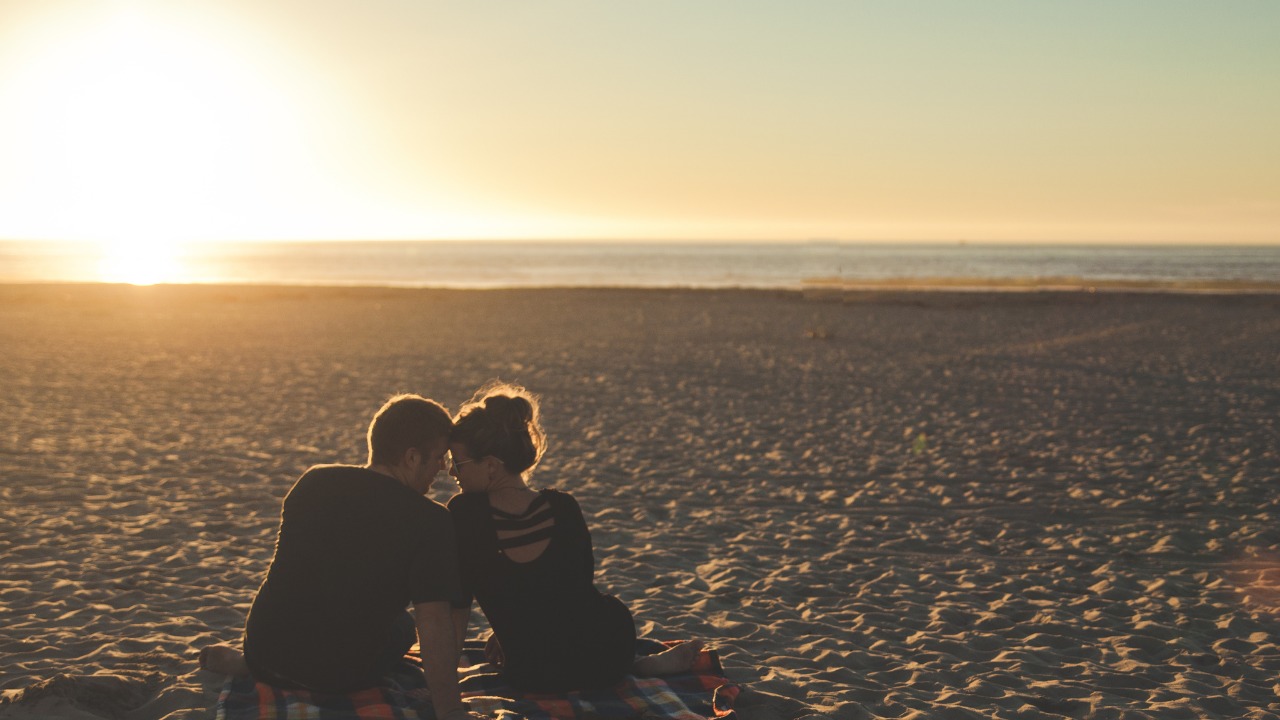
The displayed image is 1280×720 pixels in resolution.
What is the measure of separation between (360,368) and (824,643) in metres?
14.6

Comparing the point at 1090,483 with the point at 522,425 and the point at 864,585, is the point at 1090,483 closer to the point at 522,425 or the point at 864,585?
the point at 864,585

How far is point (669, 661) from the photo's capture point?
15.6 ft

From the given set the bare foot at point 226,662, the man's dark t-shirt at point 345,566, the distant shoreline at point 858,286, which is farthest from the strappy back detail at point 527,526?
the distant shoreline at point 858,286

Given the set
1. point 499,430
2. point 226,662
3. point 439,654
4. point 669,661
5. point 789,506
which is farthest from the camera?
point 789,506

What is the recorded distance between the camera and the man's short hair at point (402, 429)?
399cm

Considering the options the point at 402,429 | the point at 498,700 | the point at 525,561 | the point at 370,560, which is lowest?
the point at 498,700

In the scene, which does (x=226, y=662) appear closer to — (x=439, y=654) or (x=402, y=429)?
(x=439, y=654)

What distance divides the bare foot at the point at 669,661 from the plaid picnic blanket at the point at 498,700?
0.04m

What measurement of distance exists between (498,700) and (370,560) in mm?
960

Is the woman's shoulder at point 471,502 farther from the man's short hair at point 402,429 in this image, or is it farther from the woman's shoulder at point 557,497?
the man's short hair at point 402,429

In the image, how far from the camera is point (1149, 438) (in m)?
12.1

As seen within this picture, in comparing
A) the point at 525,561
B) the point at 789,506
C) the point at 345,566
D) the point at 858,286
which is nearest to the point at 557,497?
the point at 525,561

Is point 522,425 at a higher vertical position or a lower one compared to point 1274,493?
higher

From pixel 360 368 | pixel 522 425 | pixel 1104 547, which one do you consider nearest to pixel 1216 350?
pixel 1104 547
